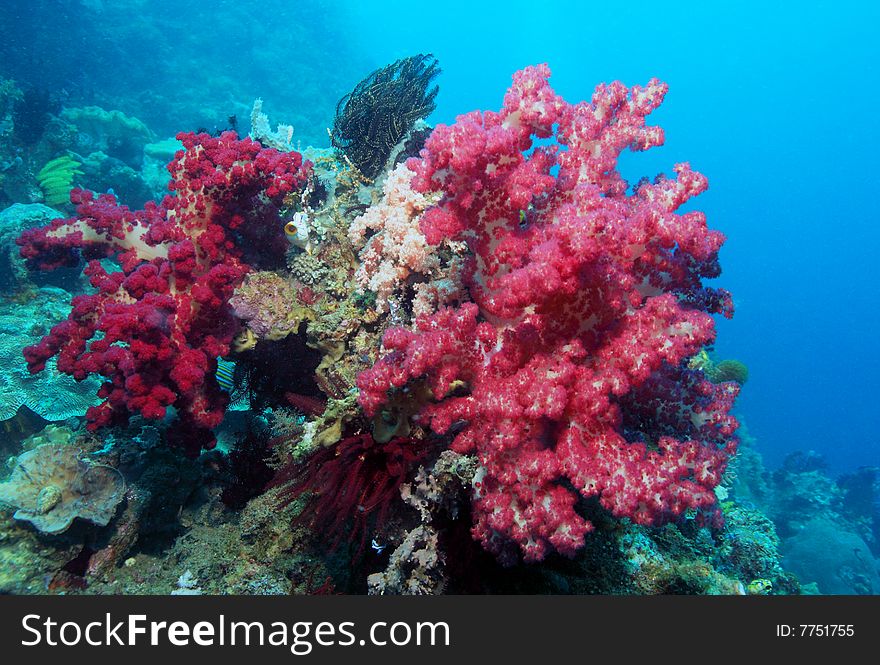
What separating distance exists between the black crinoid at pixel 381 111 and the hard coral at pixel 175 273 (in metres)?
1.65

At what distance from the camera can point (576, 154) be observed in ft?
11.7

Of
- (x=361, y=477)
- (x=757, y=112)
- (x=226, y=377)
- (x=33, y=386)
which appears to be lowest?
(x=361, y=477)

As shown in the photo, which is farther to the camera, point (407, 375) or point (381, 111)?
point (381, 111)

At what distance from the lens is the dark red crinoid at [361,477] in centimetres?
306

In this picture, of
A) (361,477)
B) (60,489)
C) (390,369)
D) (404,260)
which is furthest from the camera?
(60,489)

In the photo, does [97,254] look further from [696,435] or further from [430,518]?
[696,435]

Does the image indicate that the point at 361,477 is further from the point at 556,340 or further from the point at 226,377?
the point at 226,377

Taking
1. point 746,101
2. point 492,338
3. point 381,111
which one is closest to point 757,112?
point 746,101

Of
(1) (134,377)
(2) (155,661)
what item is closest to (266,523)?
(2) (155,661)

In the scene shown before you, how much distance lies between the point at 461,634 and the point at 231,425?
615 centimetres

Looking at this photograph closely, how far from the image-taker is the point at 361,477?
314 cm

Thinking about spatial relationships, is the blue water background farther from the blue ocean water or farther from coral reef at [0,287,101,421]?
coral reef at [0,287,101,421]

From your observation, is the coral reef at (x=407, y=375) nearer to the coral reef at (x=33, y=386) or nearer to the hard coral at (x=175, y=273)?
the hard coral at (x=175, y=273)

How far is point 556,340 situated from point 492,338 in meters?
0.47
